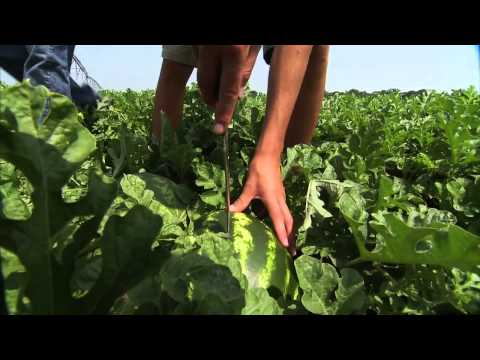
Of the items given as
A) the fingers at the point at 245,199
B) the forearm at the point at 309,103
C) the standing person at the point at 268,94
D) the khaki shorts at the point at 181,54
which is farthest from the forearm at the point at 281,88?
the khaki shorts at the point at 181,54

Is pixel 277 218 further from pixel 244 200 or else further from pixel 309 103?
pixel 309 103

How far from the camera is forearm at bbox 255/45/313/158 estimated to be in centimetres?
218

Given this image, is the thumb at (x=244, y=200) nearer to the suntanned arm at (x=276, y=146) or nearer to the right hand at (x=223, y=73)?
the suntanned arm at (x=276, y=146)

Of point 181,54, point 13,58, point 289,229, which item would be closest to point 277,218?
point 289,229

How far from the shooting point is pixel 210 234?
4.71 feet

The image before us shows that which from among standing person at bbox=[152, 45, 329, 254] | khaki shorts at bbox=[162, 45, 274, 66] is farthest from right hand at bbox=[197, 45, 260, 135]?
khaki shorts at bbox=[162, 45, 274, 66]

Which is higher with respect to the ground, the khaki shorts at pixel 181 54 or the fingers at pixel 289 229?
the khaki shorts at pixel 181 54

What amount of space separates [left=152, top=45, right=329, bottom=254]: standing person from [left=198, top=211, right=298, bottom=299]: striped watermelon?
10cm

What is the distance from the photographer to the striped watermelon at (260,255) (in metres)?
1.55

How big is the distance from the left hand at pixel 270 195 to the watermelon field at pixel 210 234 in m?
0.07

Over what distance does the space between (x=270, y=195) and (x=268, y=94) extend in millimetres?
611
